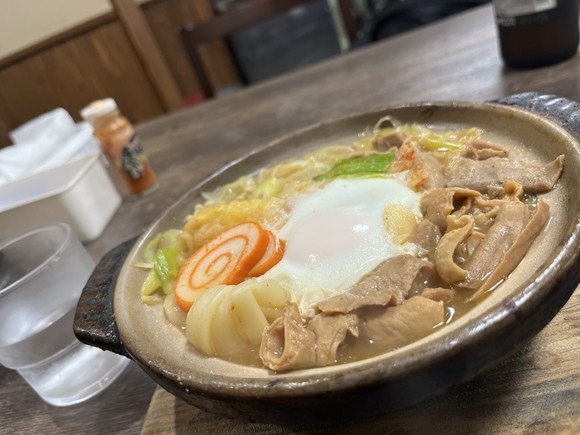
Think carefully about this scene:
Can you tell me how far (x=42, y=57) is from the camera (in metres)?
6.81

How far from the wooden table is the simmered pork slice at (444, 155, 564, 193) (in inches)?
11.1

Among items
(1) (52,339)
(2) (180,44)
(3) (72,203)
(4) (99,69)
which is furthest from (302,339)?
(4) (99,69)

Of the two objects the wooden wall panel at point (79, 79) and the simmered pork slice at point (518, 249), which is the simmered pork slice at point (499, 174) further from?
the wooden wall panel at point (79, 79)

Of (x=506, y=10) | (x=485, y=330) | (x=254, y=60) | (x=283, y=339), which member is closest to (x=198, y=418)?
(x=283, y=339)

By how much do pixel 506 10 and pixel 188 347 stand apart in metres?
2.17

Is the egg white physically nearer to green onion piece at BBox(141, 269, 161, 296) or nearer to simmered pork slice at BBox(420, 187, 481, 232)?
simmered pork slice at BBox(420, 187, 481, 232)

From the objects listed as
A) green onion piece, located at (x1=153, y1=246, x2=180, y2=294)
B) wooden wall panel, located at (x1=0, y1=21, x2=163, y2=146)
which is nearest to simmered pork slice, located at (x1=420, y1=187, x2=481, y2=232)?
green onion piece, located at (x1=153, y1=246, x2=180, y2=294)

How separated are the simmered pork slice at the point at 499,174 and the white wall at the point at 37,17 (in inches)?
257

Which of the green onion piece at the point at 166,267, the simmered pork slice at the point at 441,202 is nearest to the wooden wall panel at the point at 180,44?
the green onion piece at the point at 166,267

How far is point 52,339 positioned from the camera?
1583mm

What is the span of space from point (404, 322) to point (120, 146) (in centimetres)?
224

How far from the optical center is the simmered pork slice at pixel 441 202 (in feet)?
3.78

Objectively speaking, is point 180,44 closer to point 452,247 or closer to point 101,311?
point 101,311

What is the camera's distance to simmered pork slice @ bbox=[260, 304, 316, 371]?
2.95ft
